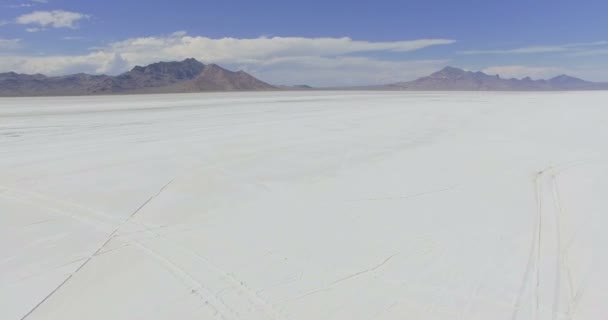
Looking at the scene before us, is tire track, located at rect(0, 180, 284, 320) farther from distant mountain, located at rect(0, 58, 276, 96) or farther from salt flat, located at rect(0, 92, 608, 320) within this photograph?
distant mountain, located at rect(0, 58, 276, 96)

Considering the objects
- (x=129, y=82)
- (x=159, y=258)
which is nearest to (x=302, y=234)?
(x=159, y=258)

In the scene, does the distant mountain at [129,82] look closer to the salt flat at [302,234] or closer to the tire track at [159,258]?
the salt flat at [302,234]

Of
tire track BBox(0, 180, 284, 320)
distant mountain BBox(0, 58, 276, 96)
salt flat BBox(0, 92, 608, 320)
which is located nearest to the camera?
tire track BBox(0, 180, 284, 320)

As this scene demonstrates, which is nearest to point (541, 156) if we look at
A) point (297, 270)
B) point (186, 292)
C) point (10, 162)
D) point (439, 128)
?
point (439, 128)

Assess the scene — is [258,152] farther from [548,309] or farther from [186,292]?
[548,309]

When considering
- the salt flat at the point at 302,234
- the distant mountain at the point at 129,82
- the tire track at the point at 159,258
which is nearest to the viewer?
the tire track at the point at 159,258

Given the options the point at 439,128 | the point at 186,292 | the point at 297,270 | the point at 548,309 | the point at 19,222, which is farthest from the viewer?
the point at 439,128

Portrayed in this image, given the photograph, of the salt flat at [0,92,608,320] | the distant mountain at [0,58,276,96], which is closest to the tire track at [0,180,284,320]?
the salt flat at [0,92,608,320]

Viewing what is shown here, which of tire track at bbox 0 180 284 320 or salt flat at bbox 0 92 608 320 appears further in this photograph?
salt flat at bbox 0 92 608 320

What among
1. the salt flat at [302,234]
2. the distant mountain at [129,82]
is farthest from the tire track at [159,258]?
the distant mountain at [129,82]
